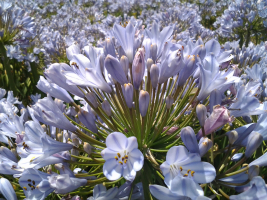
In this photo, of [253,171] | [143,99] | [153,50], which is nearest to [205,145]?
[253,171]

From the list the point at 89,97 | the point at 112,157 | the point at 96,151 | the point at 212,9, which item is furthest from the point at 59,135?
the point at 212,9

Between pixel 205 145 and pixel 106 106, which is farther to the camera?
pixel 106 106

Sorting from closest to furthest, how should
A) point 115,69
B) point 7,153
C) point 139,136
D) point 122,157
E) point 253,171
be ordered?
point 253,171 → point 122,157 → point 115,69 → point 139,136 → point 7,153

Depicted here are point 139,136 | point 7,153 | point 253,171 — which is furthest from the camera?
point 7,153

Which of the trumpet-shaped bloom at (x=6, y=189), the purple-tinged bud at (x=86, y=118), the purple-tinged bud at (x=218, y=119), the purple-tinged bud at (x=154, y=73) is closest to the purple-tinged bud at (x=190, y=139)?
the purple-tinged bud at (x=218, y=119)

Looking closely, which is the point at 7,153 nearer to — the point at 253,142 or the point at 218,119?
the point at 218,119

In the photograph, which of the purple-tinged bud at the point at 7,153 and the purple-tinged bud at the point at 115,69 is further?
the purple-tinged bud at the point at 7,153

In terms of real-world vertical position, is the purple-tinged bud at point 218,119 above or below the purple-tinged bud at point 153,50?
below

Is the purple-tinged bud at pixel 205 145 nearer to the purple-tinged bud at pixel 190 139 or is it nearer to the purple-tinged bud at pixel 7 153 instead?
the purple-tinged bud at pixel 190 139
